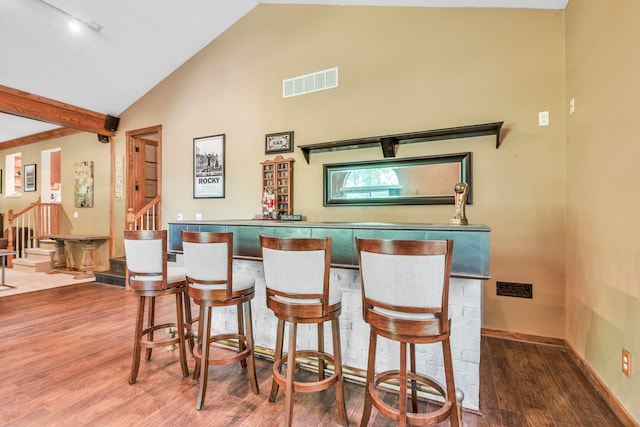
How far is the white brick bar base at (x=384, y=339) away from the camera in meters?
1.79

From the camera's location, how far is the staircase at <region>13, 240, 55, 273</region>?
595 cm

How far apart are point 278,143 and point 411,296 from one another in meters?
3.12

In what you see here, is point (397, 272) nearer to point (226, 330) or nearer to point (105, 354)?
point (226, 330)

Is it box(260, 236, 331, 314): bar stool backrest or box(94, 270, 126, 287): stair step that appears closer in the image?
box(260, 236, 331, 314): bar stool backrest

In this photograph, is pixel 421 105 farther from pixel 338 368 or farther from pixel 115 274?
pixel 115 274

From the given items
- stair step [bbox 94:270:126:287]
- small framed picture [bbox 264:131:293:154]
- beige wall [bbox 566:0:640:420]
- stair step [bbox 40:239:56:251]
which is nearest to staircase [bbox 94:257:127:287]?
stair step [bbox 94:270:126:287]

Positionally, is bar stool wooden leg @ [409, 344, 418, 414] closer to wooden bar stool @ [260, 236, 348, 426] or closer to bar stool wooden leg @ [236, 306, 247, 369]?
wooden bar stool @ [260, 236, 348, 426]

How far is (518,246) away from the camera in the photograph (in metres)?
2.85

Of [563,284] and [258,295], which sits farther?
[563,284]

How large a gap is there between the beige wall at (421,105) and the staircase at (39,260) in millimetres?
3831

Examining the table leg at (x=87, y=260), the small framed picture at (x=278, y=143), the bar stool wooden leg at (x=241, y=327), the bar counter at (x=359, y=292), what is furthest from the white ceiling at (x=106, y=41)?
the bar stool wooden leg at (x=241, y=327)

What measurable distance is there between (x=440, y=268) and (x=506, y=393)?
4.39 feet

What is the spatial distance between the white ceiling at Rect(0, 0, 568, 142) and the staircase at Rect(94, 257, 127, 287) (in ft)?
8.96

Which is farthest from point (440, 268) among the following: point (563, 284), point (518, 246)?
point (563, 284)
